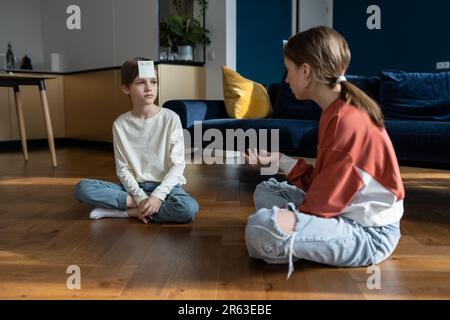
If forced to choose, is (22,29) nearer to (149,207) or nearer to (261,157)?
(149,207)

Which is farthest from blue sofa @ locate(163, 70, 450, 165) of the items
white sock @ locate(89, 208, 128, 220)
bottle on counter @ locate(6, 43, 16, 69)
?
bottle on counter @ locate(6, 43, 16, 69)

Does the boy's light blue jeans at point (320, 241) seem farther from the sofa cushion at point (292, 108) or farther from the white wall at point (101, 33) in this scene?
the white wall at point (101, 33)

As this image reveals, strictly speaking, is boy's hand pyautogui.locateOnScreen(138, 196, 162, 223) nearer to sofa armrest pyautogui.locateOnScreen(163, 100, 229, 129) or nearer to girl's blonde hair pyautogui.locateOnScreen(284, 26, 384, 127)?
girl's blonde hair pyautogui.locateOnScreen(284, 26, 384, 127)

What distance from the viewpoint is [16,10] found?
5309mm

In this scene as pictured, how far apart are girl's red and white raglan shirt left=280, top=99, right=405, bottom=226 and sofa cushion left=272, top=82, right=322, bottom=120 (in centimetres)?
160

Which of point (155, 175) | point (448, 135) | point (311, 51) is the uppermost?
point (311, 51)

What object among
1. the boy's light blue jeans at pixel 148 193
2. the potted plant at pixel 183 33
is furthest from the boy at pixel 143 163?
the potted plant at pixel 183 33

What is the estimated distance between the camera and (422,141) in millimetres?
2027

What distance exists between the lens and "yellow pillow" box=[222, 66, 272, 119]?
3062 millimetres

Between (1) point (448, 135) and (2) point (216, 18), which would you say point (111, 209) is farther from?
(2) point (216, 18)

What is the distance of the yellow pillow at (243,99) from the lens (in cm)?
306

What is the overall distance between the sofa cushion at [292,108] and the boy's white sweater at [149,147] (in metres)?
1.20

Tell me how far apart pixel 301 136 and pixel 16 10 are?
4.43m
